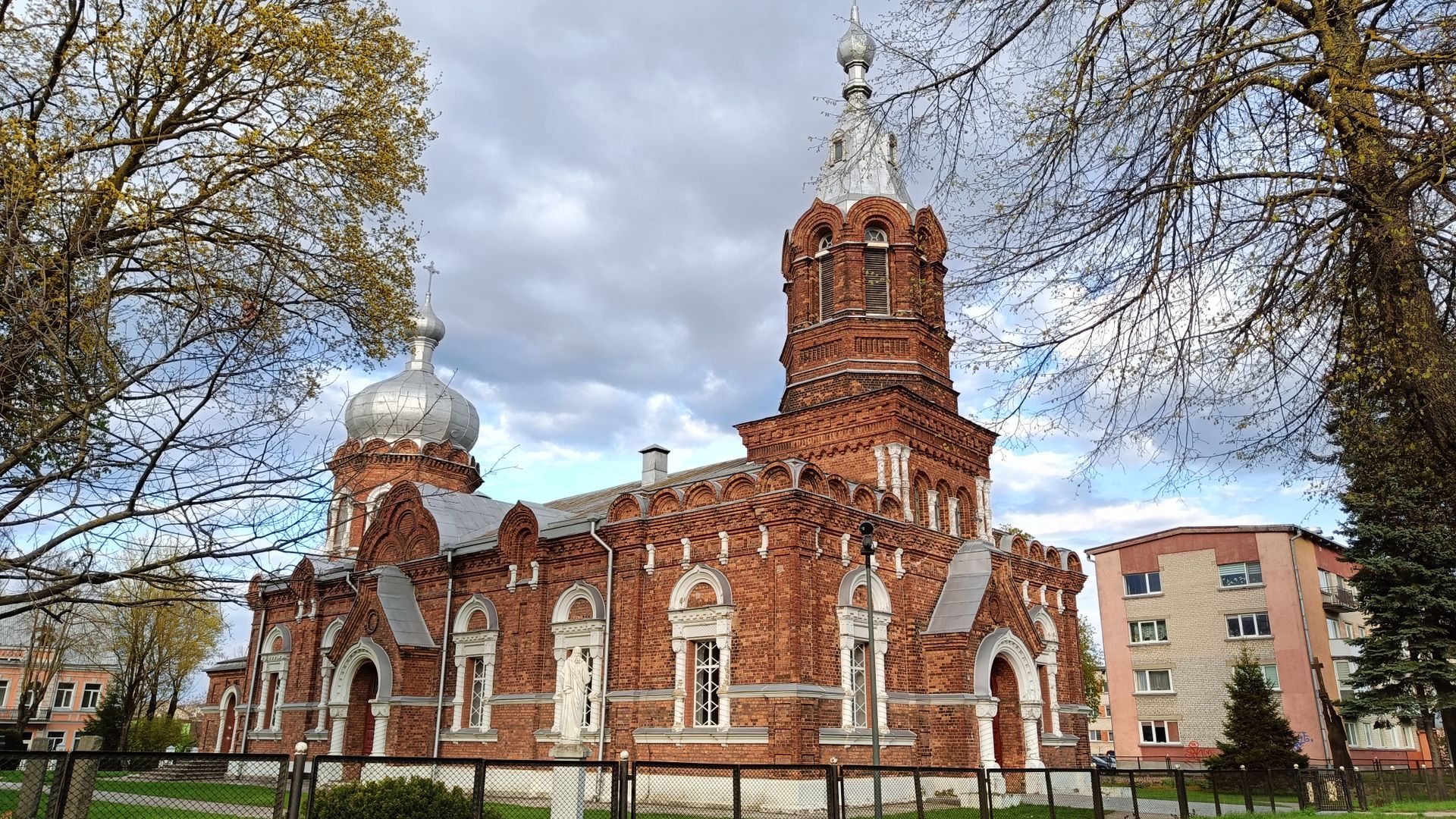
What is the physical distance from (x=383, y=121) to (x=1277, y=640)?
115 ft

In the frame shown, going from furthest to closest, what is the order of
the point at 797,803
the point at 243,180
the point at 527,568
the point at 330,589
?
the point at 330,589 → the point at 527,568 → the point at 797,803 → the point at 243,180

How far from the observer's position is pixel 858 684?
1714 cm

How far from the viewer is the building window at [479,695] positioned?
67.5ft

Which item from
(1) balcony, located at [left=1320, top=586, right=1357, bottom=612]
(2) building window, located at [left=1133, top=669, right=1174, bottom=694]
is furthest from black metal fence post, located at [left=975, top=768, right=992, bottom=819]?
(1) balcony, located at [left=1320, top=586, right=1357, bottom=612]

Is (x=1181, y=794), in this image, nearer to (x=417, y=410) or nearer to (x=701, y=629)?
(x=701, y=629)

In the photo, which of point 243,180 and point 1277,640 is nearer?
point 243,180

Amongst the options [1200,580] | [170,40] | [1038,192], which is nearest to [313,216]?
[170,40]

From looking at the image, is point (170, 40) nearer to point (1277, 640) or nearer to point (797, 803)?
point (797, 803)

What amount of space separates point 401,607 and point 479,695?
2.94m

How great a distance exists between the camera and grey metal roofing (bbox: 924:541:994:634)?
716 inches

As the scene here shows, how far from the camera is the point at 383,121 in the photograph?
10523mm

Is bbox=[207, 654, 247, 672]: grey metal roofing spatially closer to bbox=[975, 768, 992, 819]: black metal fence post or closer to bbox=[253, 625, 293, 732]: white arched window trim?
bbox=[253, 625, 293, 732]: white arched window trim

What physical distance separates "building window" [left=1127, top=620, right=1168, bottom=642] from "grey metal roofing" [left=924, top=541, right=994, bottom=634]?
20.9 meters

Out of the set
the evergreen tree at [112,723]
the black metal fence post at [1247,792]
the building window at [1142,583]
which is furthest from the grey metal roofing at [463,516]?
the building window at [1142,583]
